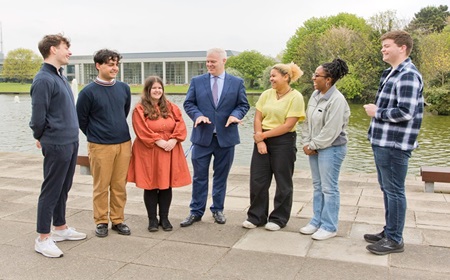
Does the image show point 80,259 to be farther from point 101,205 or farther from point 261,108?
point 261,108

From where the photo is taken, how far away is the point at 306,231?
4.82 metres

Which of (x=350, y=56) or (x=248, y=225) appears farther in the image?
(x=350, y=56)

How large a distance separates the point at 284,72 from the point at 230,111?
794 mm

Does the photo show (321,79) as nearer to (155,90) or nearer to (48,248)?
(155,90)

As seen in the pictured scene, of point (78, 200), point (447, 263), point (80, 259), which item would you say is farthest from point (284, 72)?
point (78, 200)

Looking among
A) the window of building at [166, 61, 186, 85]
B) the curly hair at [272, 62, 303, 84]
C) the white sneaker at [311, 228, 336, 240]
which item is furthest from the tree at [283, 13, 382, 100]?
the window of building at [166, 61, 186, 85]

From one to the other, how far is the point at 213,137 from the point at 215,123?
0.54ft

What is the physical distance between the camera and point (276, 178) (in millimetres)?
5059

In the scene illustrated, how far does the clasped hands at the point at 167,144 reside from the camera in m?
4.83

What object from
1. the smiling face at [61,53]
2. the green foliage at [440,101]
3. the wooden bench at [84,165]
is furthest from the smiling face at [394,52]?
the green foliage at [440,101]

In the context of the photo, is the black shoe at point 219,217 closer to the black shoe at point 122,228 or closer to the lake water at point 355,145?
the black shoe at point 122,228

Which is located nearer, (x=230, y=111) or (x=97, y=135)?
(x=97, y=135)

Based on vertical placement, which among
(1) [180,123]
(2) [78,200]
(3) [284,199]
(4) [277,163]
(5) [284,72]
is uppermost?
(5) [284,72]

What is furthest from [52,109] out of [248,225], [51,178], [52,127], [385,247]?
[385,247]
